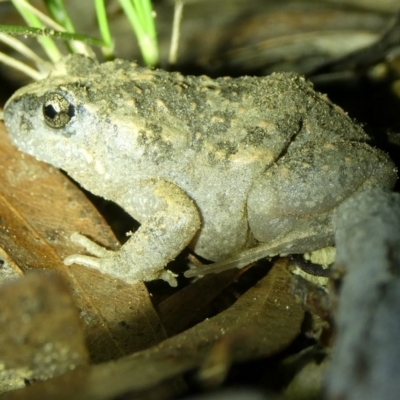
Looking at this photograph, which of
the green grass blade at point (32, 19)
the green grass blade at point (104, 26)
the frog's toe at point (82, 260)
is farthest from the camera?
the green grass blade at point (104, 26)

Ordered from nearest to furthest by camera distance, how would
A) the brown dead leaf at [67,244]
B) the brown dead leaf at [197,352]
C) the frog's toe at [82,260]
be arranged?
the brown dead leaf at [197,352]
the brown dead leaf at [67,244]
the frog's toe at [82,260]

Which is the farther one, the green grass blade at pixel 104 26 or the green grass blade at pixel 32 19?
the green grass blade at pixel 104 26

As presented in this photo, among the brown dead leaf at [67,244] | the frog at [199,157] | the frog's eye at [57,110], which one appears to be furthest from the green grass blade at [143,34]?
the brown dead leaf at [67,244]

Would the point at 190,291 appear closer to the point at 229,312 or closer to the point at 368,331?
the point at 229,312

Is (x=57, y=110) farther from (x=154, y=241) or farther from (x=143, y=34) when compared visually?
(x=143, y=34)

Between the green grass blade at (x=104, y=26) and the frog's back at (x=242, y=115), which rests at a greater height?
the green grass blade at (x=104, y=26)

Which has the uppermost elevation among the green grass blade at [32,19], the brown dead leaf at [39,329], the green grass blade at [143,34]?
the green grass blade at [143,34]

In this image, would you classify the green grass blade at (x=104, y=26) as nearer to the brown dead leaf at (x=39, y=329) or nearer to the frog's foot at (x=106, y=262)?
the frog's foot at (x=106, y=262)
